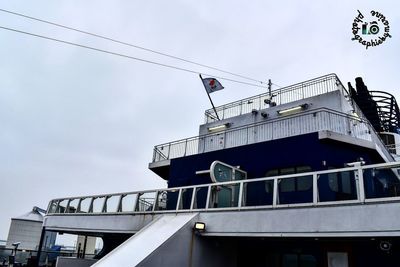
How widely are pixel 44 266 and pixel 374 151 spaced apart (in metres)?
15.3

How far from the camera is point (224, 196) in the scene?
376 inches

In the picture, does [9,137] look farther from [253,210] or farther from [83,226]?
[253,210]

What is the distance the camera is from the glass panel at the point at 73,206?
573 inches

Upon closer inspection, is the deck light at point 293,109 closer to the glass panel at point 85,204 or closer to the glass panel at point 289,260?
the glass panel at point 289,260

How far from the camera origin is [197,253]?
8914 millimetres

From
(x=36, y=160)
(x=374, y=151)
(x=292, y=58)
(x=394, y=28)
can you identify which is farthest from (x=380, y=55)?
(x=36, y=160)

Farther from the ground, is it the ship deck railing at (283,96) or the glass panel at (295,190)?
the ship deck railing at (283,96)

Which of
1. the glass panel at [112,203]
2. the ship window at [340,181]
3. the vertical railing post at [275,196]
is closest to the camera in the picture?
the ship window at [340,181]

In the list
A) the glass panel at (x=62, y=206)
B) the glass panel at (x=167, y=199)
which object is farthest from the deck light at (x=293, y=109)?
the glass panel at (x=62, y=206)

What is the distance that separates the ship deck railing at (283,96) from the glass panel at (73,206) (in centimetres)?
753

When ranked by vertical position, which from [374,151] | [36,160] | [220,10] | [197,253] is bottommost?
[197,253]

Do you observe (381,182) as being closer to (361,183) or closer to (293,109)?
(361,183)

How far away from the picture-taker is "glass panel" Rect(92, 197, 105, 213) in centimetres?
1319

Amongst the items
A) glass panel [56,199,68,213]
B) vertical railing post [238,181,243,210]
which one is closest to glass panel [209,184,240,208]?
vertical railing post [238,181,243,210]
